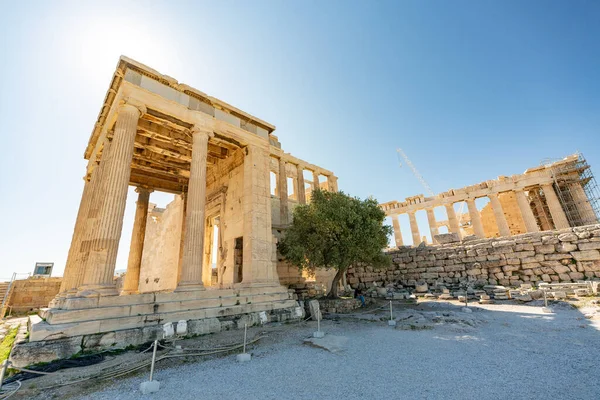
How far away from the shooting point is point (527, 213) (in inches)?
884

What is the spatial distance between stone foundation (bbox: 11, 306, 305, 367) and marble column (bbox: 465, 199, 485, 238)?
2218 centimetres

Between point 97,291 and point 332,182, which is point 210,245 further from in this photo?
point 332,182

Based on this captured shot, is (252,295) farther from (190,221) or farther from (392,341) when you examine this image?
(392,341)

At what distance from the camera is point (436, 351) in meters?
5.62

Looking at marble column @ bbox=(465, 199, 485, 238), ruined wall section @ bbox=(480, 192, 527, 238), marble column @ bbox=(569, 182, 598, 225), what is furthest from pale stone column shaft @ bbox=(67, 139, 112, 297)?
marble column @ bbox=(569, 182, 598, 225)

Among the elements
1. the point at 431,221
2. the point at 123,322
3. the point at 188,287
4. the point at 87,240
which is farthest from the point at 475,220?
the point at 87,240

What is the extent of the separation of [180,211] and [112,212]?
10651 mm

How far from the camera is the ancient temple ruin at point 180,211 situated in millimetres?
7148

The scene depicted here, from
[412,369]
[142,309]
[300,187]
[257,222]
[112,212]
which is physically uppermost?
[300,187]

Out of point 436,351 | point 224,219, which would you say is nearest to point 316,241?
point 224,219

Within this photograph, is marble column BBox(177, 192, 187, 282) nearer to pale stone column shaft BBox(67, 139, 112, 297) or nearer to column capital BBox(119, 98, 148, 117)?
pale stone column shaft BBox(67, 139, 112, 297)

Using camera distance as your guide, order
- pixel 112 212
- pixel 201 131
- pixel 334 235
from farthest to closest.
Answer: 1. pixel 334 235
2. pixel 201 131
3. pixel 112 212

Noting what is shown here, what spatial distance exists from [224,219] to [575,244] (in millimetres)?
17749

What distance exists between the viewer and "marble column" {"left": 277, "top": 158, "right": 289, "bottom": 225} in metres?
17.5
